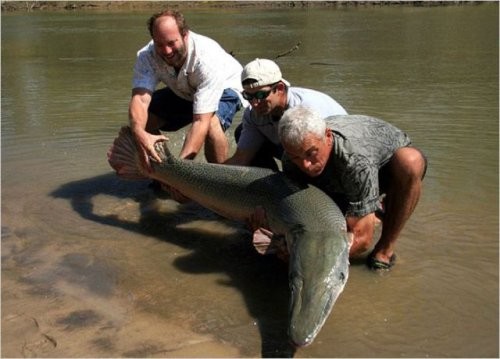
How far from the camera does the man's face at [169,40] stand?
4711mm

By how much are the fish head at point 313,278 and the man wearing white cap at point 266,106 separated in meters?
0.85

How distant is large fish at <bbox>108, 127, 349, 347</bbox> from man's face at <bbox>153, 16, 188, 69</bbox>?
695 mm

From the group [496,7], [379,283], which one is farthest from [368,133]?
[496,7]

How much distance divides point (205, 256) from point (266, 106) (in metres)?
1.13

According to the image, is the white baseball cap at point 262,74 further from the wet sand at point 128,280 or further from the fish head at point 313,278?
the wet sand at point 128,280

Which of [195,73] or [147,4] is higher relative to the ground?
[195,73]

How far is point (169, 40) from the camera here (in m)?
4.75

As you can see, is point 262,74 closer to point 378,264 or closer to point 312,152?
point 312,152

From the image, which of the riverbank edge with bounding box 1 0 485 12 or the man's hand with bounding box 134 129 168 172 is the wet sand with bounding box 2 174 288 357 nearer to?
the man's hand with bounding box 134 129 168 172

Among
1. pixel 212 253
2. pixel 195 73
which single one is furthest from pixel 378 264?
pixel 195 73

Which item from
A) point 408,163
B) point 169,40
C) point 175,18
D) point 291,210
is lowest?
point 291,210

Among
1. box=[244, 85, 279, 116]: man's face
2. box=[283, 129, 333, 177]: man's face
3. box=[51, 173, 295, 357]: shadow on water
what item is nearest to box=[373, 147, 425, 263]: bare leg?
box=[283, 129, 333, 177]: man's face

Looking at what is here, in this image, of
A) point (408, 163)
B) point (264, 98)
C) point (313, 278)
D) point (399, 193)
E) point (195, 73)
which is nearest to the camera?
point (313, 278)

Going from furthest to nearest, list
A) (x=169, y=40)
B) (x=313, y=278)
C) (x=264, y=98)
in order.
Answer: (x=169, y=40), (x=264, y=98), (x=313, y=278)
